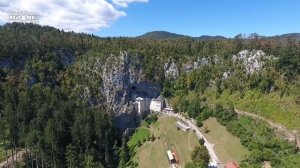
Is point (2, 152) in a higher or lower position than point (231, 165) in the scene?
lower

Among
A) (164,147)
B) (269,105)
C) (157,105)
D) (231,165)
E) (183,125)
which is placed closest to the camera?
(231,165)

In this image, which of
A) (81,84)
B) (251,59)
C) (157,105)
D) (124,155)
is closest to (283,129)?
(251,59)

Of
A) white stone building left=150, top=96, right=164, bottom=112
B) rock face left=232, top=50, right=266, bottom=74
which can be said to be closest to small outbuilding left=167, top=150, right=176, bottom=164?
white stone building left=150, top=96, right=164, bottom=112

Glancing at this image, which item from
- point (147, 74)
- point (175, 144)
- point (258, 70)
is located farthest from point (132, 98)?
point (258, 70)

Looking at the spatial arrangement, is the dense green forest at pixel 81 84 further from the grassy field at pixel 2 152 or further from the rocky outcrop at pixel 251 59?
the rocky outcrop at pixel 251 59

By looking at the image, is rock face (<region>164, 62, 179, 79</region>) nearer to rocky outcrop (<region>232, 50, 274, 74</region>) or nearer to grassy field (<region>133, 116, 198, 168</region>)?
rocky outcrop (<region>232, 50, 274, 74</region>)

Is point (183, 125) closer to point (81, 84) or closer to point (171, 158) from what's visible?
point (171, 158)
